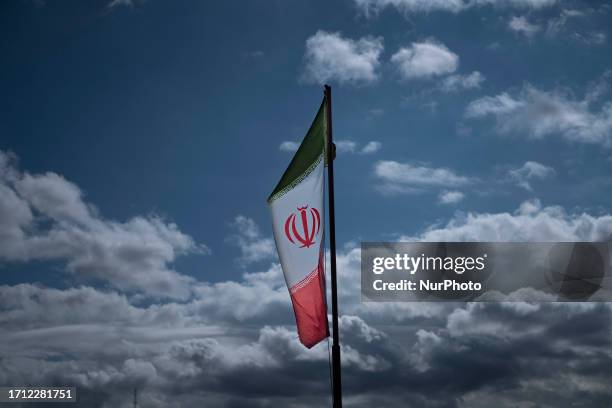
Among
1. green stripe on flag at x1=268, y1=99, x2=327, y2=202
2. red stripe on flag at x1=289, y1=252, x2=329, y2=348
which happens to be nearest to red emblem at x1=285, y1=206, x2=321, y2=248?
red stripe on flag at x1=289, y1=252, x2=329, y2=348

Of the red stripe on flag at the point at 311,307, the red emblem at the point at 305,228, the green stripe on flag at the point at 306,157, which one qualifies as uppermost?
the green stripe on flag at the point at 306,157

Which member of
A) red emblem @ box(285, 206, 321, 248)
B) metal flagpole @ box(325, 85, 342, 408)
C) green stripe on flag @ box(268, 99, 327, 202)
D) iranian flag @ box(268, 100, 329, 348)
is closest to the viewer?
metal flagpole @ box(325, 85, 342, 408)

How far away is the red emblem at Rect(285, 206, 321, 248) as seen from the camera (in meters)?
19.0

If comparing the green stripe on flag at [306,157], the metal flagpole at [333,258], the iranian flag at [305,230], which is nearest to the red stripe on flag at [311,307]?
the iranian flag at [305,230]

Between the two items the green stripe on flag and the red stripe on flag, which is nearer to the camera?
the red stripe on flag

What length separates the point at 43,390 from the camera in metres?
34.2

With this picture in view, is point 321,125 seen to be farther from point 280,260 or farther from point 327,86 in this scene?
point 280,260

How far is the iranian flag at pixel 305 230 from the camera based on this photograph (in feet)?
61.7

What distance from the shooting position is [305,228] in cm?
1911

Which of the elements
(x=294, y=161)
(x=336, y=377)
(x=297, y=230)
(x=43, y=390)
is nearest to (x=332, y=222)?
(x=297, y=230)

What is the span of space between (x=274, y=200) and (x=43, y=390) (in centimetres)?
1970

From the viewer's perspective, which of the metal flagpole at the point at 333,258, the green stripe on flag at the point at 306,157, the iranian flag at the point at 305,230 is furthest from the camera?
the green stripe on flag at the point at 306,157

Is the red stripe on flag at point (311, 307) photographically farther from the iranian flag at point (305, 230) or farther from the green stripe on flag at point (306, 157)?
the green stripe on flag at point (306, 157)

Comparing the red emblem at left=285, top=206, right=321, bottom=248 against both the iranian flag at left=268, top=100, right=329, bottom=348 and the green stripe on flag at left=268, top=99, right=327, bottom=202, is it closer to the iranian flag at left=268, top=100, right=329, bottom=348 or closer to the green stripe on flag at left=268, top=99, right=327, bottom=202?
the iranian flag at left=268, top=100, right=329, bottom=348
